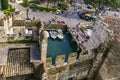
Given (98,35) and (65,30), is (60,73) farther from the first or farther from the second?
(65,30)

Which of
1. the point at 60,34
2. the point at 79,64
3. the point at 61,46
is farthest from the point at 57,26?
the point at 79,64

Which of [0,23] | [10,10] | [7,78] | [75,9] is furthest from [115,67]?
[75,9]

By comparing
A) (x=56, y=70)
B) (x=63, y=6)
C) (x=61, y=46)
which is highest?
(x=56, y=70)

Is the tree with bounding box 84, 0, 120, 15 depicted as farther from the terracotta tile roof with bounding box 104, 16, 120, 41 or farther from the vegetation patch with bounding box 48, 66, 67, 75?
the vegetation patch with bounding box 48, 66, 67, 75

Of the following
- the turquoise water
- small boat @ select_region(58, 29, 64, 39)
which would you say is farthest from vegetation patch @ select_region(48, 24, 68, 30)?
the turquoise water

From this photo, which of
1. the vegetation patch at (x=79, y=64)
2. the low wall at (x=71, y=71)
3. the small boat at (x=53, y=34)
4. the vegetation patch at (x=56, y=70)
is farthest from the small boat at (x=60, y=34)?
the vegetation patch at (x=56, y=70)

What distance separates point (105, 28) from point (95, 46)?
316cm

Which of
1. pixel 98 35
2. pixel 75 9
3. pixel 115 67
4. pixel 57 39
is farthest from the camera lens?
pixel 75 9

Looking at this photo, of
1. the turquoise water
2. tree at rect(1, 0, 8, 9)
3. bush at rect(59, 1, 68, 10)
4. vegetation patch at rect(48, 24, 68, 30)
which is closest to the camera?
the turquoise water

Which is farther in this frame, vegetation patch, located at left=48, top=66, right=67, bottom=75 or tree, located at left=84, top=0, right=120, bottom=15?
tree, located at left=84, top=0, right=120, bottom=15

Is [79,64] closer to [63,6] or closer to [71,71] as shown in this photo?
[71,71]

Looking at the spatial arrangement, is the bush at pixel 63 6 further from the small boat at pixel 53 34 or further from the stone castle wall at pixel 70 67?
the stone castle wall at pixel 70 67

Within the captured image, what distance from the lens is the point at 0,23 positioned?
26.8 meters

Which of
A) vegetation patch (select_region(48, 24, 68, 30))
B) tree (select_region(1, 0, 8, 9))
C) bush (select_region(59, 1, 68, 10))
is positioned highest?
tree (select_region(1, 0, 8, 9))
